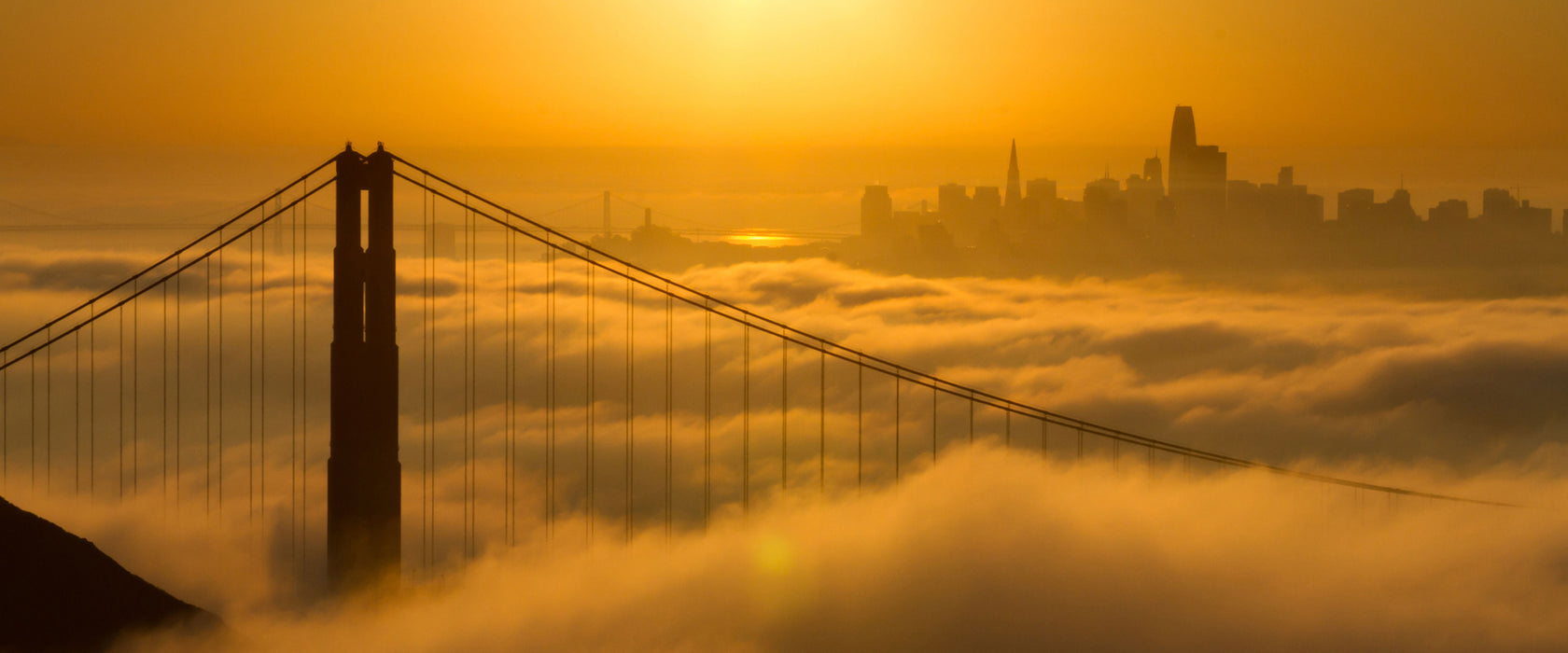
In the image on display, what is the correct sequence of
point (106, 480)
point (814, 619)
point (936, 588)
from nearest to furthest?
point (814, 619), point (936, 588), point (106, 480)

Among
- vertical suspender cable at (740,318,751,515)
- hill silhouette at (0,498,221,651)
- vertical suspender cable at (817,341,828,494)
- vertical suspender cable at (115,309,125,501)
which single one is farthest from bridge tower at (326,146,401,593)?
vertical suspender cable at (740,318,751,515)

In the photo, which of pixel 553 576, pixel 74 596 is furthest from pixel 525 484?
pixel 74 596

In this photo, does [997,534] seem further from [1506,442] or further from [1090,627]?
[1506,442]

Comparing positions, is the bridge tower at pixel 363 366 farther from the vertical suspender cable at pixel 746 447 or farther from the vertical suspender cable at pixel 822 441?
the vertical suspender cable at pixel 746 447

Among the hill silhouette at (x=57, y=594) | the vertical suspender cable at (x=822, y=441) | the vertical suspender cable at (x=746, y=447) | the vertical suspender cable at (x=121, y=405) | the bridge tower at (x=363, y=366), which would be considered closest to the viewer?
the bridge tower at (x=363, y=366)

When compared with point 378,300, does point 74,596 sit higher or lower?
lower

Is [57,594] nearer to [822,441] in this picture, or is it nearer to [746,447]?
[746,447]

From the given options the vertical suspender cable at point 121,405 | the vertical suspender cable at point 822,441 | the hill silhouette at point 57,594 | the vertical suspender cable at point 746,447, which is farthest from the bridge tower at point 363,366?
the vertical suspender cable at point 746,447
